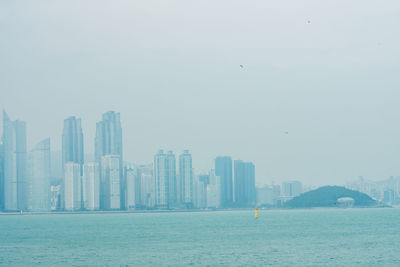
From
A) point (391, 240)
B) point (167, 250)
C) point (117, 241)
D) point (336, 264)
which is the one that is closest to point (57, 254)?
point (167, 250)

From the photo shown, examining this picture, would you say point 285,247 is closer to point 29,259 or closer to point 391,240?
point 391,240

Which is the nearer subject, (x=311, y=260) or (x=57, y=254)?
(x=311, y=260)

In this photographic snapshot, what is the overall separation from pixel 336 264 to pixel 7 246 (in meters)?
35.4

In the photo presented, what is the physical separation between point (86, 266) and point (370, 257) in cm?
2116

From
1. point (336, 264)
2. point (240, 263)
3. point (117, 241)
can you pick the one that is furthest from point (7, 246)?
point (336, 264)

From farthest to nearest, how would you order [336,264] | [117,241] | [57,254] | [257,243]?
[117,241] → [257,243] → [57,254] → [336,264]

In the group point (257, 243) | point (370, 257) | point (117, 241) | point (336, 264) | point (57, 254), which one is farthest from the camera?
point (117, 241)

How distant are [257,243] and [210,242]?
Answer: 507cm

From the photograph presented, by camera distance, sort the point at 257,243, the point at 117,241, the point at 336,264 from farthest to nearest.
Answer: the point at 117,241
the point at 257,243
the point at 336,264

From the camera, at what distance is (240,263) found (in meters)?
45.0

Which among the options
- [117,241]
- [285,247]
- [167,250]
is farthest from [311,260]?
[117,241]

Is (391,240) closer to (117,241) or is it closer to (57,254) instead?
(117,241)

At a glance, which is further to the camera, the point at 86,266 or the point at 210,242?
the point at 210,242

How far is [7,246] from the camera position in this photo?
64.1m
